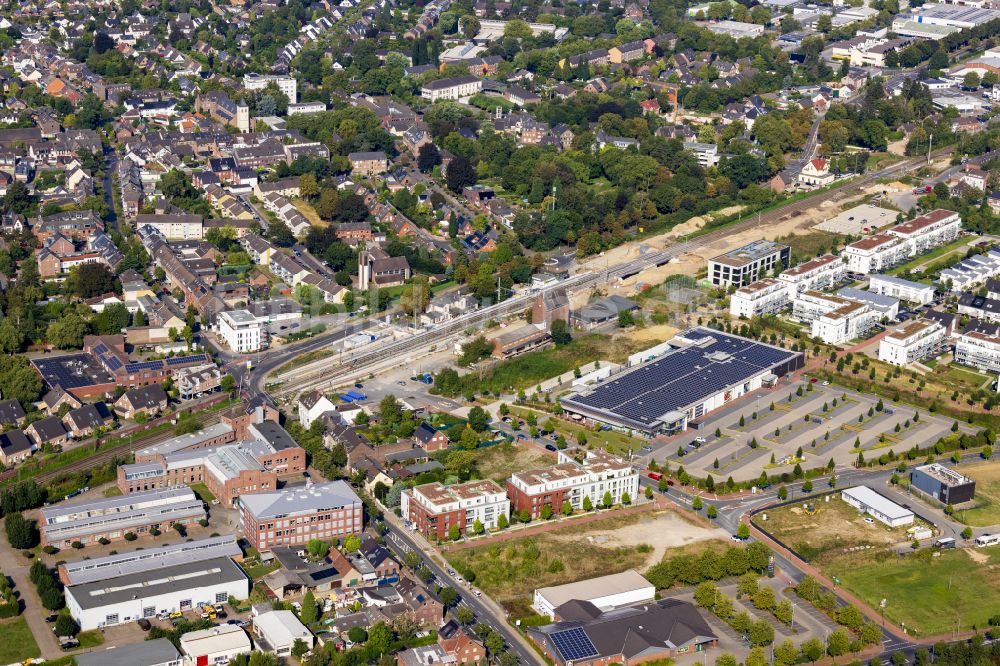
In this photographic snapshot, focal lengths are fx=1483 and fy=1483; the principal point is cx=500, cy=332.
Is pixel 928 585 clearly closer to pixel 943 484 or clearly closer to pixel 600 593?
pixel 943 484

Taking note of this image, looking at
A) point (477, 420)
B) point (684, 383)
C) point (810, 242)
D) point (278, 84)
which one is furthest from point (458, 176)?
point (477, 420)

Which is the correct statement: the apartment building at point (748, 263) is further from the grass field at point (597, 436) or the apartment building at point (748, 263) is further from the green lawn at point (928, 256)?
the grass field at point (597, 436)

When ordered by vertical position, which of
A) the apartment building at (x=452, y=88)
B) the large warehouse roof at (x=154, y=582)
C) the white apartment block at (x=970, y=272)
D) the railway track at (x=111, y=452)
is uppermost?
the apartment building at (x=452, y=88)

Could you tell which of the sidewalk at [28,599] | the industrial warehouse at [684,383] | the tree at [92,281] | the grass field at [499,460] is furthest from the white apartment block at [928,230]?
the sidewalk at [28,599]

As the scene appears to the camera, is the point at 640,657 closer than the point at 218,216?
Yes

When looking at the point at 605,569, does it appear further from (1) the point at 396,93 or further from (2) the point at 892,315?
(1) the point at 396,93

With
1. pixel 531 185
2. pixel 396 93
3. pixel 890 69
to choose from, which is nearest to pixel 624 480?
pixel 531 185
